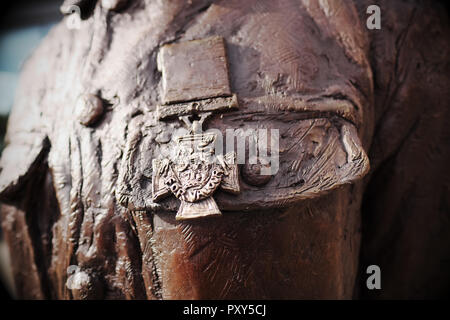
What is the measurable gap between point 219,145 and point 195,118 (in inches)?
3.5

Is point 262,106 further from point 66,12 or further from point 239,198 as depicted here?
point 66,12

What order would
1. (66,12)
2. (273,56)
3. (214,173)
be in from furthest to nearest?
(66,12), (273,56), (214,173)

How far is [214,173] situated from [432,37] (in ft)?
2.64

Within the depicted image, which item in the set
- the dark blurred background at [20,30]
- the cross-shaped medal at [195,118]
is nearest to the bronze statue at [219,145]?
the cross-shaped medal at [195,118]

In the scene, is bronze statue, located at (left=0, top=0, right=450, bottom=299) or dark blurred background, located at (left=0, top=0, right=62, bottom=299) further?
dark blurred background, located at (left=0, top=0, right=62, bottom=299)

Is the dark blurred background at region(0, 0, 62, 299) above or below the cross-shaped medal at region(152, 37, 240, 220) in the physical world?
above

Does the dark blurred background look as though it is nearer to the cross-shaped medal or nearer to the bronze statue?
the bronze statue

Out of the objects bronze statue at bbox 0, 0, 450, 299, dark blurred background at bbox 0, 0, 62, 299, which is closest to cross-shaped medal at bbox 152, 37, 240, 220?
bronze statue at bbox 0, 0, 450, 299

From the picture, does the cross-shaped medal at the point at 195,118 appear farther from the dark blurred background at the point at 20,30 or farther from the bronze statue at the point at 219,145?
the dark blurred background at the point at 20,30

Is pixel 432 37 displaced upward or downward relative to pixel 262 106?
upward

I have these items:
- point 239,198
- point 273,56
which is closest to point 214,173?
point 239,198

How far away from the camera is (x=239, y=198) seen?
926 mm

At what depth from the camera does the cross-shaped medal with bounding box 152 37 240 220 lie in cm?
90

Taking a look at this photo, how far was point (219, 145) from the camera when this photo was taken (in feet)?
3.11
